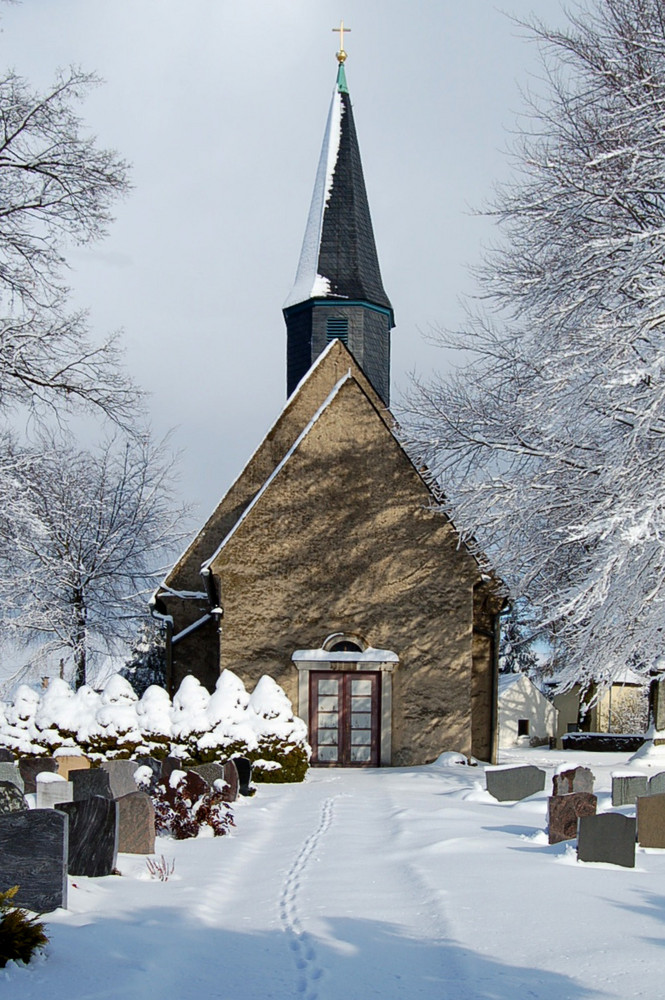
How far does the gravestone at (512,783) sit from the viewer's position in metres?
15.6

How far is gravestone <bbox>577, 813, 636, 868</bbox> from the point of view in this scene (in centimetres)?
964

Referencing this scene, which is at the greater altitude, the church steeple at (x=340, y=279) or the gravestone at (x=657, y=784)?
the church steeple at (x=340, y=279)

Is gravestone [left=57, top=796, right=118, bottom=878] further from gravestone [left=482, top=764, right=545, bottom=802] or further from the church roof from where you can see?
the church roof

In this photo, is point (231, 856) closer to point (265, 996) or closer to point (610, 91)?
point (265, 996)

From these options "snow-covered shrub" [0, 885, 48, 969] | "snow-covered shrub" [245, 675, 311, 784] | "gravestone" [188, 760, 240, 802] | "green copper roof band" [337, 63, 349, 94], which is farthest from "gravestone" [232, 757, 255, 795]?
"green copper roof band" [337, 63, 349, 94]

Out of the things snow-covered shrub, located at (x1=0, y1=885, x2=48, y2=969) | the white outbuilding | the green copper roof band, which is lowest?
the white outbuilding

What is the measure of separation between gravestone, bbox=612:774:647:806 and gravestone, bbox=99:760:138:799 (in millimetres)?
6268

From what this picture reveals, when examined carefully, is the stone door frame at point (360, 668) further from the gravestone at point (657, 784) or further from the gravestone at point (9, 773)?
the gravestone at point (9, 773)

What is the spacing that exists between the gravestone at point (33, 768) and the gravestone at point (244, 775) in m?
2.75

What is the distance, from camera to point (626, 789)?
14.0m

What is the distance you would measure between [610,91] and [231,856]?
1204cm

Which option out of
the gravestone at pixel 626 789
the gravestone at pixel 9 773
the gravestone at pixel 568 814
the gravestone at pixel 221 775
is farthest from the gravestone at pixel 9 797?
the gravestone at pixel 626 789

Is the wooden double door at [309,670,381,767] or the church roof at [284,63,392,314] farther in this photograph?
the church roof at [284,63,392,314]

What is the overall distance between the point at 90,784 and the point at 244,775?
4.39m
